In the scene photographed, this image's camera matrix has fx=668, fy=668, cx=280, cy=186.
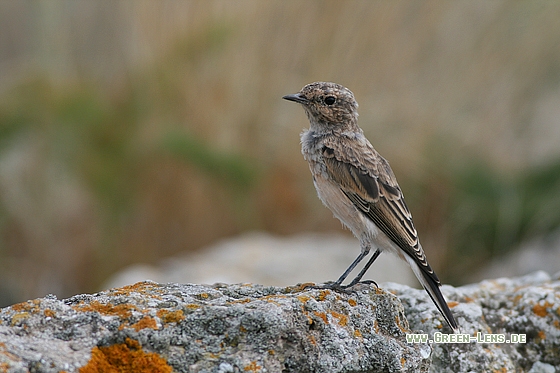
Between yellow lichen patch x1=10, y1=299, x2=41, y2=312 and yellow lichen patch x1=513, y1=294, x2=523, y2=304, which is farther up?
yellow lichen patch x1=513, y1=294, x2=523, y2=304

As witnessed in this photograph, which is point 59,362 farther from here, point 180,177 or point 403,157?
point 403,157

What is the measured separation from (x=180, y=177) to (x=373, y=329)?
579cm

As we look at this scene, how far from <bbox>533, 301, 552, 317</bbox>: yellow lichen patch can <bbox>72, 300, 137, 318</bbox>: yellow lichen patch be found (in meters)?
2.47

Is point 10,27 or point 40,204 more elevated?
point 10,27

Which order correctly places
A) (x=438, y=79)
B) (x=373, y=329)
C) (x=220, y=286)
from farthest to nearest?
1. (x=438, y=79)
2. (x=220, y=286)
3. (x=373, y=329)

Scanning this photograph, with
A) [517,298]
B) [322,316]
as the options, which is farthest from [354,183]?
[322,316]

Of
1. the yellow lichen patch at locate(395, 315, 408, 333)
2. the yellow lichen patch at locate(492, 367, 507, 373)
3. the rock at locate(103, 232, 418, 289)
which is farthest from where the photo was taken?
the rock at locate(103, 232, 418, 289)

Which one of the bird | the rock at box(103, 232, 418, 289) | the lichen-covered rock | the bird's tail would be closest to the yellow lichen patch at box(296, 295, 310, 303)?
the lichen-covered rock

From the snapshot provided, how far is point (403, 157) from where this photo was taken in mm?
8906

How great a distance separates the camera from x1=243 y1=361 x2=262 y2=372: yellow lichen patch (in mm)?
2842

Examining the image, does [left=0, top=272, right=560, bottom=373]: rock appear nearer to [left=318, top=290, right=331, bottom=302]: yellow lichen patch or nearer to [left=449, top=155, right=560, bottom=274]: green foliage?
[left=318, top=290, right=331, bottom=302]: yellow lichen patch

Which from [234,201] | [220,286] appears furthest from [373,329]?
[234,201]

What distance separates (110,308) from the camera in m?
3.04

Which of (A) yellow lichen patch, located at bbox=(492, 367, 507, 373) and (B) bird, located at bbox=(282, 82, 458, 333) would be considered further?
(B) bird, located at bbox=(282, 82, 458, 333)
